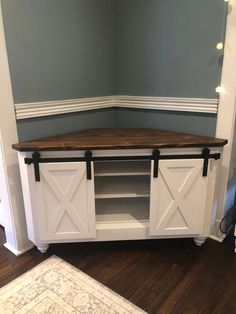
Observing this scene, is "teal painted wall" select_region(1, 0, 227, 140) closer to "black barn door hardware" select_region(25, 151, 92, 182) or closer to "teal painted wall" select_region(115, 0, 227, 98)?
"teal painted wall" select_region(115, 0, 227, 98)

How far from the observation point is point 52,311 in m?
1.41

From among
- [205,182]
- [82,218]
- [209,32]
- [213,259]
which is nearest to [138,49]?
[209,32]

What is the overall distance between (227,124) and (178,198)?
640 millimetres

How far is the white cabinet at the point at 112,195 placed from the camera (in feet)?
5.32

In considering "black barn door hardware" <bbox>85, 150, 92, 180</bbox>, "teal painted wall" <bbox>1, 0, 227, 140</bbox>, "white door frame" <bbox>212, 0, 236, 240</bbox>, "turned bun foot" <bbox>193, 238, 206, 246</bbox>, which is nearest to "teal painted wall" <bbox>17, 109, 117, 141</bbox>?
"teal painted wall" <bbox>1, 0, 227, 140</bbox>

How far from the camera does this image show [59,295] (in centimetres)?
151

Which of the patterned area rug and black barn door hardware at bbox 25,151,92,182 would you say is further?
black barn door hardware at bbox 25,151,92,182

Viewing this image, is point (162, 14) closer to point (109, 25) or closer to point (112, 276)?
point (109, 25)

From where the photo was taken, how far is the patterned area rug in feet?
4.68

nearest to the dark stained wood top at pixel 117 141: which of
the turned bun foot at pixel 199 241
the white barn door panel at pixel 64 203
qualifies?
the white barn door panel at pixel 64 203

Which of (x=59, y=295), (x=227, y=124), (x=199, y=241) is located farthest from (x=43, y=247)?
(x=227, y=124)

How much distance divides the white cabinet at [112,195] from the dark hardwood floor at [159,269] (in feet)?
0.51

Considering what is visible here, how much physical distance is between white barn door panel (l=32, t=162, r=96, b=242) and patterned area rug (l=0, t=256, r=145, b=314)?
0.80 ft

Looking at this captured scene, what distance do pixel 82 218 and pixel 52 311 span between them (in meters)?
0.56
